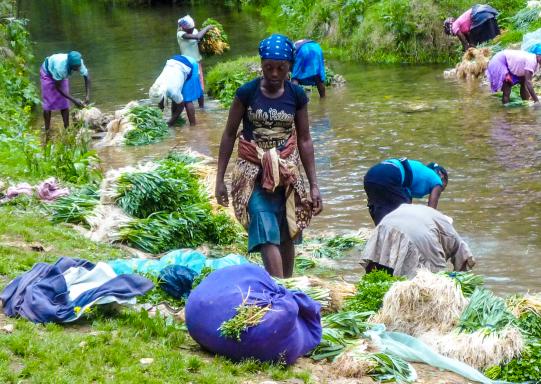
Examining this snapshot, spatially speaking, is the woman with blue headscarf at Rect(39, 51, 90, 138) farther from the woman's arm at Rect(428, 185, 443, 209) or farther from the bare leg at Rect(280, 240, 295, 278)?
the bare leg at Rect(280, 240, 295, 278)

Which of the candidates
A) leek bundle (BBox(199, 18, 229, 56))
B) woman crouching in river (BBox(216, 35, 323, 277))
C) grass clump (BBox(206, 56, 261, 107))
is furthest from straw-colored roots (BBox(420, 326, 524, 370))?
leek bundle (BBox(199, 18, 229, 56))

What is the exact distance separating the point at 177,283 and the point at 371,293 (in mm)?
1252

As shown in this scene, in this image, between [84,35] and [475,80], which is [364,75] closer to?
[475,80]

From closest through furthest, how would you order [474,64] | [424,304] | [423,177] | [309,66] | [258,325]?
[258,325]
[424,304]
[423,177]
[309,66]
[474,64]

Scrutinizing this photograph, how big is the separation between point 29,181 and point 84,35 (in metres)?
24.2

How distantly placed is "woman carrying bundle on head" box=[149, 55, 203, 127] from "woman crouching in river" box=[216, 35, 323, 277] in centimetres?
856

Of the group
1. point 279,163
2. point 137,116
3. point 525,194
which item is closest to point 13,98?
point 137,116

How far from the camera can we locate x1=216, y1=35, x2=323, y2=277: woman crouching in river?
5941 millimetres

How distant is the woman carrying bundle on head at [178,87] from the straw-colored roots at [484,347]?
996cm

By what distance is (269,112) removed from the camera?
5.94m

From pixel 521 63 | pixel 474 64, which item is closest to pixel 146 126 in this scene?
pixel 521 63

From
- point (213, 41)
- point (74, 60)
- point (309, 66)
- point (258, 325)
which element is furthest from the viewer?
point (213, 41)

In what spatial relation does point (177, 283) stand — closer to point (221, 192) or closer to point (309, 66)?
point (221, 192)

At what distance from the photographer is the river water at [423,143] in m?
8.41
